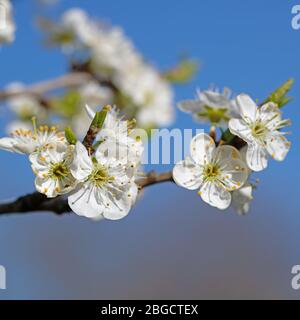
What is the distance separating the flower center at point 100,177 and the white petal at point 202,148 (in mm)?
252

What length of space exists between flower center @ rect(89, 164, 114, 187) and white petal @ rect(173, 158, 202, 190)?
18 cm

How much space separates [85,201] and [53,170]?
0.37 ft

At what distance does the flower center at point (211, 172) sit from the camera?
4.94ft

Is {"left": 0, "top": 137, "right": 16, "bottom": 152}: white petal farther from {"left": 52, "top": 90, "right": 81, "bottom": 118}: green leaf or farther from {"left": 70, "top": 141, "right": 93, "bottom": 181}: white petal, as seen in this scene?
{"left": 52, "top": 90, "right": 81, "bottom": 118}: green leaf

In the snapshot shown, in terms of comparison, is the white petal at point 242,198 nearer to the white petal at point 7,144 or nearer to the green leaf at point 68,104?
the white petal at point 7,144

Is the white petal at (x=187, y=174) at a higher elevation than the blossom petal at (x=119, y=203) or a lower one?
higher

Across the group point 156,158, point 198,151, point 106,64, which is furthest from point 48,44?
point 198,151

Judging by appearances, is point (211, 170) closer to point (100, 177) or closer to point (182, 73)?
point (100, 177)

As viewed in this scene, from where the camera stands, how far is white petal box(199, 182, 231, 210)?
142cm

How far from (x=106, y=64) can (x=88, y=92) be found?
207 mm

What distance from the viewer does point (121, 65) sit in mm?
3531

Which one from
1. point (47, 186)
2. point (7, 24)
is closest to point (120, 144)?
point (47, 186)

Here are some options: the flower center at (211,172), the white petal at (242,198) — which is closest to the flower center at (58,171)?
the flower center at (211,172)
